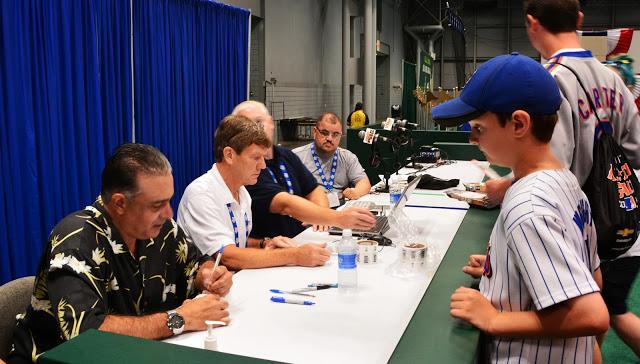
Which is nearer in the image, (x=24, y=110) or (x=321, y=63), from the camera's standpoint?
(x=24, y=110)

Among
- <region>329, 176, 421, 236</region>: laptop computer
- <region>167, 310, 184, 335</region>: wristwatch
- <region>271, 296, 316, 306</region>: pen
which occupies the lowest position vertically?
<region>271, 296, 316, 306</region>: pen

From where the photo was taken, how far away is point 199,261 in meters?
2.13

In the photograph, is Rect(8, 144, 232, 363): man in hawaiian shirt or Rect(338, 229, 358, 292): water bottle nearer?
Rect(8, 144, 232, 363): man in hawaiian shirt

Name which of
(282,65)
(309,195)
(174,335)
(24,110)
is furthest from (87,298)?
(282,65)

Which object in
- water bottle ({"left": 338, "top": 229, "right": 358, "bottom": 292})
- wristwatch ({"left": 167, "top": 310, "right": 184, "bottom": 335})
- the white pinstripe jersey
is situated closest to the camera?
the white pinstripe jersey

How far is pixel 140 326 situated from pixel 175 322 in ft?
0.33

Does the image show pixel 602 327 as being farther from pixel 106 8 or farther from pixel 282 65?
pixel 282 65

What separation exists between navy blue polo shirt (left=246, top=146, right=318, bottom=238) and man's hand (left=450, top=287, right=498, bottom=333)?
1565mm

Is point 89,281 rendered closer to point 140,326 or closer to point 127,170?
point 140,326

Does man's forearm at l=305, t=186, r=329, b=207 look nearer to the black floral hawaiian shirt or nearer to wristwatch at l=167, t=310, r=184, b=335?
the black floral hawaiian shirt

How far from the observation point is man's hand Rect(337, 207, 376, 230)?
8.64 ft

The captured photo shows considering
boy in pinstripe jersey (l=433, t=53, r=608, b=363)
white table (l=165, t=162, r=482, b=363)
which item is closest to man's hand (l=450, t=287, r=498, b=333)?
boy in pinstripe jersey (l=433, t=53, r=608, b=363)

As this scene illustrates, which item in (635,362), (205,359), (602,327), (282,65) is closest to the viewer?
(205,359)

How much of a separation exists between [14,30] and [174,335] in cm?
286
